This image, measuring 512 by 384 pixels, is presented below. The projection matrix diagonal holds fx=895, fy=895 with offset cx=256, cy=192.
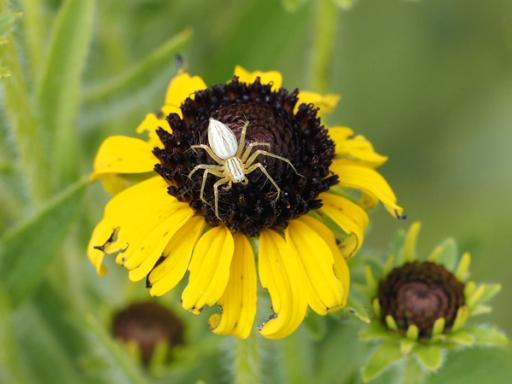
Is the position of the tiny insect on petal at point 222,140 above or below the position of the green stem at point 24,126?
below

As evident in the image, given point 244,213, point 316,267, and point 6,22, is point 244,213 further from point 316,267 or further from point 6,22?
point 6,22

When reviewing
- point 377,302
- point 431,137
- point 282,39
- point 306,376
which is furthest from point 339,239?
point 431,137

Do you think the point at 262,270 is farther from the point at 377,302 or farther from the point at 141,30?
the point at 141,30

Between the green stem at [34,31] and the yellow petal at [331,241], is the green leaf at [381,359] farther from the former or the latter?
the green stem at [34,31]

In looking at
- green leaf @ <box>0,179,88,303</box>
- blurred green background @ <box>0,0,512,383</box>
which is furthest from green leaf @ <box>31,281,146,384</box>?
green leaf @ <box>0,179,88,303</box>

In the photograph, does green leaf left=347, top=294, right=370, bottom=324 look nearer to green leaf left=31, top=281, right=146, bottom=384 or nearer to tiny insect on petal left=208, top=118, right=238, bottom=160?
tiny insect on petal left=208, top=118, right=238, bottom=160

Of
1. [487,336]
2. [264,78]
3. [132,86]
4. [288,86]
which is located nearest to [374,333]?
[487,336]

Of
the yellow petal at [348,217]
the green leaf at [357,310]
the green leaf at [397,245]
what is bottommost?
the green leaf at [357,310]

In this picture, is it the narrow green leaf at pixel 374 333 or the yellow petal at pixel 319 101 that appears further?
the yellow petal at pixel 319 101

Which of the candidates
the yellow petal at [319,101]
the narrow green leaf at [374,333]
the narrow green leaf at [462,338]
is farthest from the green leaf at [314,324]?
the yellow petal at [319,101]
